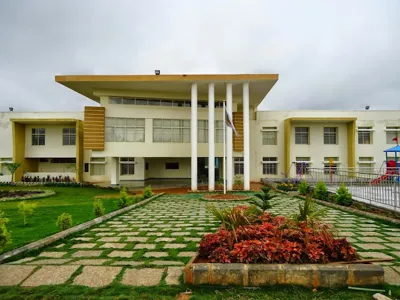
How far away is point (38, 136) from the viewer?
21.5 metres

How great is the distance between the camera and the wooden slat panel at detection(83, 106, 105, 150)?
15543mm

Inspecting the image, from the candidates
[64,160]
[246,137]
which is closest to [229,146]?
[246,137]

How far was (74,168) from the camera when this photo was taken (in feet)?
70.8

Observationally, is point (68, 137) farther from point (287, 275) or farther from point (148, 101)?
point (287, 275)

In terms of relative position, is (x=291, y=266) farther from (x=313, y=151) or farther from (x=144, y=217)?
(x=313, y=151)

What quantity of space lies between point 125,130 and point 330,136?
17.1 meters

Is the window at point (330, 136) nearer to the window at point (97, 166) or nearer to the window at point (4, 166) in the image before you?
the window at point (97, 166)

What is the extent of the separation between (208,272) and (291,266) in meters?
1.01

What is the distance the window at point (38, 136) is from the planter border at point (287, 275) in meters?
23.2

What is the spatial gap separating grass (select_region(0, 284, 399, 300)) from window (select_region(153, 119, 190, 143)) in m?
14.1

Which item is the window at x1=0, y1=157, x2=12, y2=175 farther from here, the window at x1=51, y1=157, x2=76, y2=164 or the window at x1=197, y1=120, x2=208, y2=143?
the window at x1=197, y1=120, x2=208, y2=143

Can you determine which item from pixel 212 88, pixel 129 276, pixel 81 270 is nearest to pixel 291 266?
pixel 129 276

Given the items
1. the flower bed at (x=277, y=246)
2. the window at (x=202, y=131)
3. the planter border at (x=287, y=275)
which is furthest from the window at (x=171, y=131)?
the planter border at (x=287, y=275)

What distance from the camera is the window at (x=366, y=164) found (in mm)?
20714
